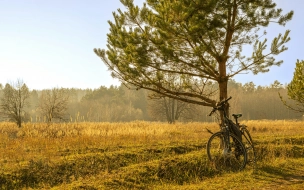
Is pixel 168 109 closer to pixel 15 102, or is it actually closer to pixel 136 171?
pixel 15 102

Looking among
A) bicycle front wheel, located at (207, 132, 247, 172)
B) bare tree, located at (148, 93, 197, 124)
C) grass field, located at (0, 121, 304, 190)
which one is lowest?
grass field, located at (0, 121, 304, 190)

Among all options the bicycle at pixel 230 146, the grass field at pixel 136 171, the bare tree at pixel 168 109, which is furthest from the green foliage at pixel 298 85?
the bare tree at pixel 168 109

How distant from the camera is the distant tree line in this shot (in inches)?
851

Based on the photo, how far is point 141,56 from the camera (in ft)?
27.5

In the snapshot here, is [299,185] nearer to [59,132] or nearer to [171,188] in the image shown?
[171,188]

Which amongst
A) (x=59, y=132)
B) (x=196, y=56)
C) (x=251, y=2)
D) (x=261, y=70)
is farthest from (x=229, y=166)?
(x=59, y=132)

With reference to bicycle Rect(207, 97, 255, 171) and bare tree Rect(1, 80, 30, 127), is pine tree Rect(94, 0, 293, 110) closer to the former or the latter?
bicycle Rect(207, 97, 255, 171)

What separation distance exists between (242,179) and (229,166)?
39.5 inches

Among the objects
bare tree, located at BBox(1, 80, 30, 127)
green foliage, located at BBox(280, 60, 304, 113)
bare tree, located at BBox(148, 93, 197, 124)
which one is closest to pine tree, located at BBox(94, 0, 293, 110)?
green foliage, located at BBox(280, 60, 304, 113)

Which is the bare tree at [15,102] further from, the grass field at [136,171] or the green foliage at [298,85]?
Result: the green foliage at [298,85]

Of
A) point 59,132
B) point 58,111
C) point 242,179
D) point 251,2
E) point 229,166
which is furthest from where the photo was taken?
point 58,111

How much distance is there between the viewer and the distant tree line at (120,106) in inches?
851

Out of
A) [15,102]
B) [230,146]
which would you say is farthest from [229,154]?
[15,102]

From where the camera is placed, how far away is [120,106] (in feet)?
217
